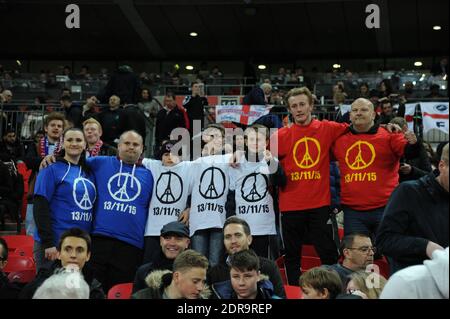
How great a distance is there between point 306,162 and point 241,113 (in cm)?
607

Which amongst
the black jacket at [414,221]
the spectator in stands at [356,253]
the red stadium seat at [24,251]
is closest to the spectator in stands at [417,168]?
the spectator in stands at [356,253]

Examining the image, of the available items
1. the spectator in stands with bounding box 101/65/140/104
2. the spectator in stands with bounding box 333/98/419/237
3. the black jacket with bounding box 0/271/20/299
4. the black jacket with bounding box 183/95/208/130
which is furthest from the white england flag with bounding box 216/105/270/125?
the black jacket with bounding box 0/271/20/299

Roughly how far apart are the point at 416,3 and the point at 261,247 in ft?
54.1

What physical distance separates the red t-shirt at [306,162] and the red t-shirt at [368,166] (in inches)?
5.9

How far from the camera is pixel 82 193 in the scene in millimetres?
6383

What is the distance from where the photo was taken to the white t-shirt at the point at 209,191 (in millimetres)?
6594

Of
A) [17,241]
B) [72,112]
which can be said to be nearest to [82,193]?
[17,241]

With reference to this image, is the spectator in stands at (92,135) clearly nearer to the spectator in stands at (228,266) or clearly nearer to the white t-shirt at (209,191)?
the white t-shirt at (209,191)

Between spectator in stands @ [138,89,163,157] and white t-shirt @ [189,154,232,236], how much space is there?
5894 millimetres

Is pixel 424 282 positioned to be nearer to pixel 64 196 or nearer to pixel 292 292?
pixel 292 292
